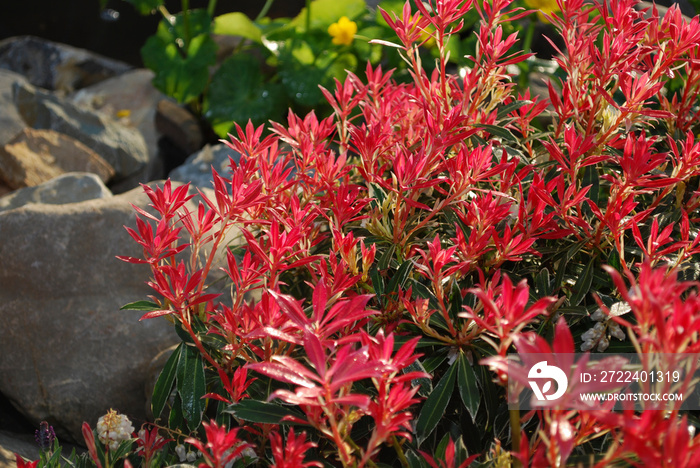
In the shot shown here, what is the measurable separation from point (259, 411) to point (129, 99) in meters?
4.89

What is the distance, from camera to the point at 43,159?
3529 mm

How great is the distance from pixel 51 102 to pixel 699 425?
4495mm

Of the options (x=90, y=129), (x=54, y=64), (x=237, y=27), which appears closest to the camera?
(x=237, y=27)

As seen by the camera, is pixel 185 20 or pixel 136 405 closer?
pixel 136 405

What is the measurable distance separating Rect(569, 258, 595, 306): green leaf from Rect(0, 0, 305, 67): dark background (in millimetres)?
5975

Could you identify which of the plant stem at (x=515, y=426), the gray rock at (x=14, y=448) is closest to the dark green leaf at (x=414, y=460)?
the plant stem at (x=515, y=426)

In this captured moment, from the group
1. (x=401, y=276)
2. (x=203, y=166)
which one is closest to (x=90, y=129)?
(x=203, y=166)

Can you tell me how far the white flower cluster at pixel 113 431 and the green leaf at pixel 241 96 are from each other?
2756 millimetres

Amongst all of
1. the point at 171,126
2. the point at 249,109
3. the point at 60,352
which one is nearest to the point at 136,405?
the point at 60,352

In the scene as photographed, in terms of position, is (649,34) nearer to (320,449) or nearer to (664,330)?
(664,330)

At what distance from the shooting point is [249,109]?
12.2 ft

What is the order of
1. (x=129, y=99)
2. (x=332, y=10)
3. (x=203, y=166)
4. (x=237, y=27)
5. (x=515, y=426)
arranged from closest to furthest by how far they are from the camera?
(x=515, y=426)
(x=203, y=166)
(x=237, y=27)
(x=332, y=10)
(x=129, y=99)

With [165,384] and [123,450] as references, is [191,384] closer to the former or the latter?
[165,384]

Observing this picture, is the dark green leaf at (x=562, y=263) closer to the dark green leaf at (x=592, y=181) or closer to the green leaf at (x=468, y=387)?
the dark green leaf at (x=592, y=181)
